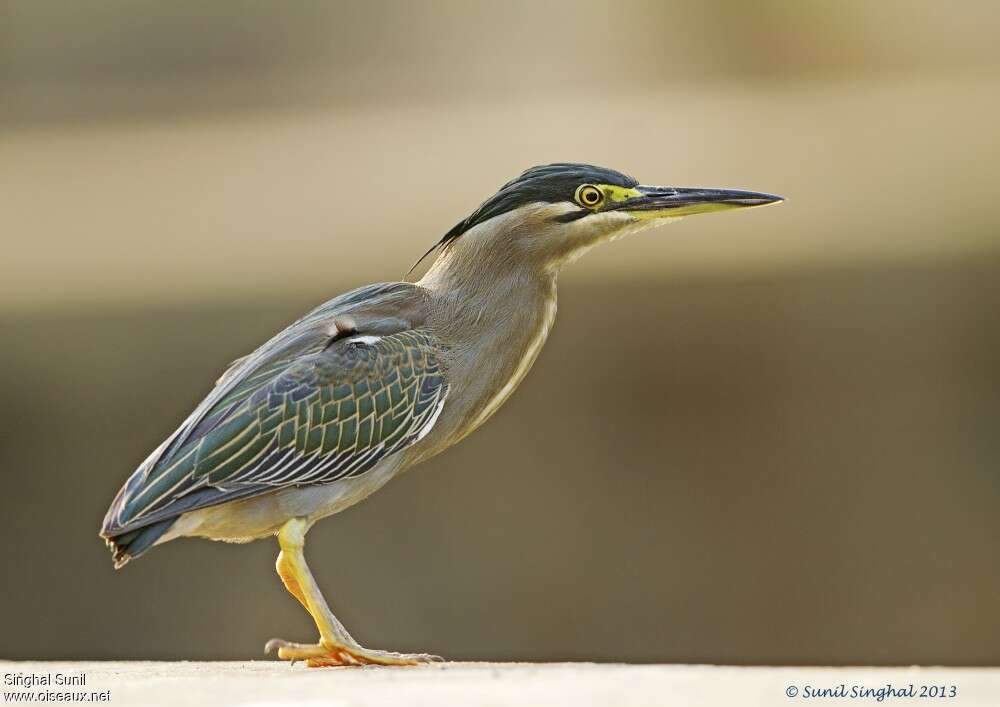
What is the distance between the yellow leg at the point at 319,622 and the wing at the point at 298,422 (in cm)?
13

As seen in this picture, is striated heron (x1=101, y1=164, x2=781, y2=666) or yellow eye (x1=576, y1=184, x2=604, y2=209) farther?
yellow eye (x1=576, y1=184, x2=604, y2=209)

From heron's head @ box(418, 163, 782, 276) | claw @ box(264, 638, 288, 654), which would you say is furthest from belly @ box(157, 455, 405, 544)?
heron's head @ box(418, 163, 782, 276)

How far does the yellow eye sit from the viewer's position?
3738 mm

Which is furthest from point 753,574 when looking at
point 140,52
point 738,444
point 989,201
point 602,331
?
point 140,52

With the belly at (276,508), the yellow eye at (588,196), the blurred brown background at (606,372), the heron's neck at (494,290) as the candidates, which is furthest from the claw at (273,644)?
the blurred brown background at (606,372)

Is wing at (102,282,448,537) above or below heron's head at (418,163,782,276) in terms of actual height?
below

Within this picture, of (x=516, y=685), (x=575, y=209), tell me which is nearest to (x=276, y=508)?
(x=516, y=685)

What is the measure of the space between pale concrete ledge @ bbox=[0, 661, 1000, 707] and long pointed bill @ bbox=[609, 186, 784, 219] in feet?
3.63

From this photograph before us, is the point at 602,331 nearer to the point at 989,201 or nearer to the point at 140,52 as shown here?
the point at 989,201

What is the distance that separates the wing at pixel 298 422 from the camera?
343 centimetres

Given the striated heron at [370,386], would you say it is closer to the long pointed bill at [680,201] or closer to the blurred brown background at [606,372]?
the long pointed bill at [680,201]

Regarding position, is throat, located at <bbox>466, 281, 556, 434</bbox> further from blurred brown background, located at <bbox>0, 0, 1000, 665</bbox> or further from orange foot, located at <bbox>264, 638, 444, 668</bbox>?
blurred brown background, located at <bbox>0, 0, 1000, 665</bbox>

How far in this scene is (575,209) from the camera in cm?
373

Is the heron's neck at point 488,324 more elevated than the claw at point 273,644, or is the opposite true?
the heron's neck at point 488,324
